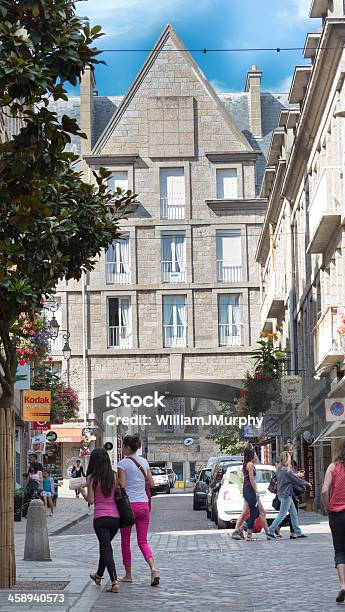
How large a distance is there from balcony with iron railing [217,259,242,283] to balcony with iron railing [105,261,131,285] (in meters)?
4.39

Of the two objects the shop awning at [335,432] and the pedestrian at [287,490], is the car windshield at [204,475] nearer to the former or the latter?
the shop awning at [335,432]

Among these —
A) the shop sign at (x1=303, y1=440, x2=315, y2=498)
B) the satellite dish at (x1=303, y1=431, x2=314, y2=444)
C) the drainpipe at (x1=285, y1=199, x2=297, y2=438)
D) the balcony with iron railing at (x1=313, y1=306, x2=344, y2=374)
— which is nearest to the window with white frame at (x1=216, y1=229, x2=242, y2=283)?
the drainpipe at (x1=285, y1=199, x2=297, y2=438)

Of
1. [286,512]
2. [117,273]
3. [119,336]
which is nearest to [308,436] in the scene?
[286,512]

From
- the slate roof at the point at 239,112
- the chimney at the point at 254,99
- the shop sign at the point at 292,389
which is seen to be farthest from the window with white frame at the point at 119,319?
the shop sign at the point at 292,389

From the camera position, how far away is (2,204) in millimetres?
11633

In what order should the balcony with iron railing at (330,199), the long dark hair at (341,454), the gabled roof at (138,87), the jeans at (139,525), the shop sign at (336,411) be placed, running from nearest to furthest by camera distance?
the long dark hair at (341,454) → the jeans at (139,525) → the shop sign at (336,411) → the balcony with iron railing at (330,199) → the gabled roof at (138,87)

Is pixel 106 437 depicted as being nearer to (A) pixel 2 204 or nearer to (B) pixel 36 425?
(B) pixel 36 425

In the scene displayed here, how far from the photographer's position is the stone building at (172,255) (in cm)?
6262

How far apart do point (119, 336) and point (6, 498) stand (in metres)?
50.3

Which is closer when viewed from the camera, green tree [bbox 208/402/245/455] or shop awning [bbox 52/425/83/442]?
shop awning [bbox 52/425/83/442]

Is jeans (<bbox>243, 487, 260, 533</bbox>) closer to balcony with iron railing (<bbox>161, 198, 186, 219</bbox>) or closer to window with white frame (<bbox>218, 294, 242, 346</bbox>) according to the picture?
window with white frame (<bbox>218, 294, 242, 346</bbox>)

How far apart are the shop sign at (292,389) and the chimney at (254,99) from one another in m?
30.2

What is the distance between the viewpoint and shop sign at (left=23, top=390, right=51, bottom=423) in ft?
116

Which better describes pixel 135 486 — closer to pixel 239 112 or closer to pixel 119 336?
pixel 119 336
